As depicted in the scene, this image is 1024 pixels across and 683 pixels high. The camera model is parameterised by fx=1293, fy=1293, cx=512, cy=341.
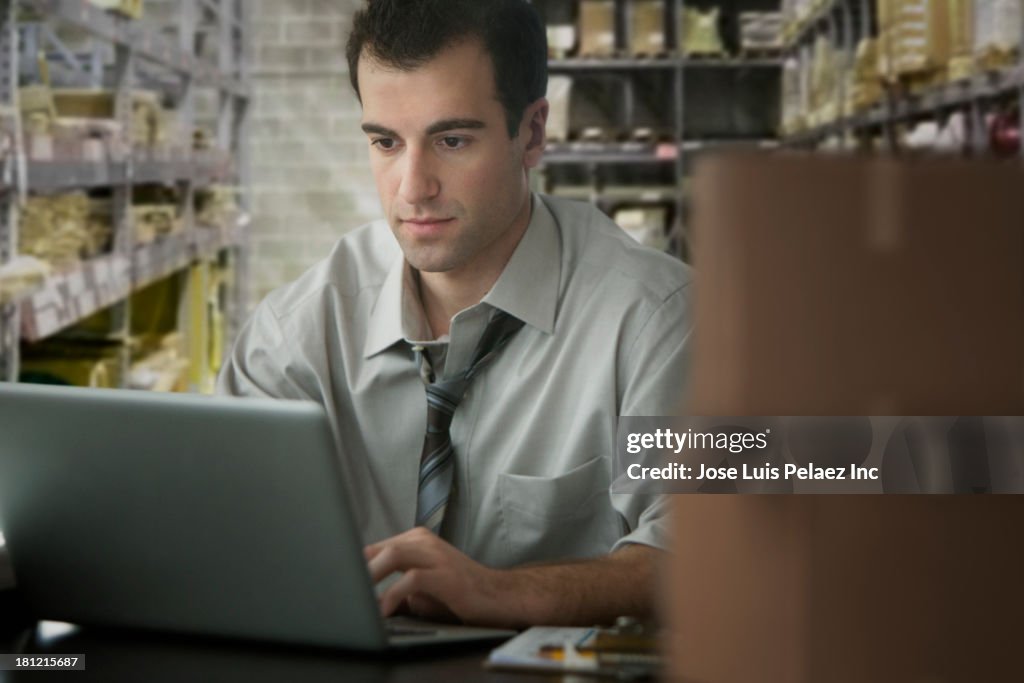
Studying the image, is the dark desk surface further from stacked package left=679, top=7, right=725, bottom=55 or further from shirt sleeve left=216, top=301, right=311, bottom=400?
stacked package left=679, top=7, right=725, bottom=55

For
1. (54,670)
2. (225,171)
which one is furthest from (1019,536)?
(225,171)

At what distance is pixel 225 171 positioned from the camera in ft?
18.0

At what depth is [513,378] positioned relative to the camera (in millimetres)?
1551

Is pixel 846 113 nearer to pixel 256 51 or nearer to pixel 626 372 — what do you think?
pixel 256 51

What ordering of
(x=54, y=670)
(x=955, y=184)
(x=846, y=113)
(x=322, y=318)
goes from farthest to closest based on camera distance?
(x=846, y=113) → (x=322, y=318) → (x=54, y=670) → (x=955, y=184)

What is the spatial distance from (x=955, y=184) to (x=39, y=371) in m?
3.28

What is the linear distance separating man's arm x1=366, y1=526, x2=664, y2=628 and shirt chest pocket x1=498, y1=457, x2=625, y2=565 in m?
0.25

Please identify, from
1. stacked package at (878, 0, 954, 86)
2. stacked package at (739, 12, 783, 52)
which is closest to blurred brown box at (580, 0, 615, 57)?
stacked package at (739, 12, 783, 52)

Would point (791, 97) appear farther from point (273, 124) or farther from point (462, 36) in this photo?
point (462, 36)

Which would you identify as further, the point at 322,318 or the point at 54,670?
the point at 322,318

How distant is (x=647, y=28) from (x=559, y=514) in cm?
474

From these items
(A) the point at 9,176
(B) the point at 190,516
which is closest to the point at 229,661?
(B) the point at 190,516

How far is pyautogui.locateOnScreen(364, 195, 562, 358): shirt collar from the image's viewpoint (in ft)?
5.14

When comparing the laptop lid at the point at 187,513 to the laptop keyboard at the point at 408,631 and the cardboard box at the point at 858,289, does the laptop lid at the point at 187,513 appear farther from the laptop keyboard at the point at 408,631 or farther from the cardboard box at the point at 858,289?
the cardboard box at the point at 858,289
